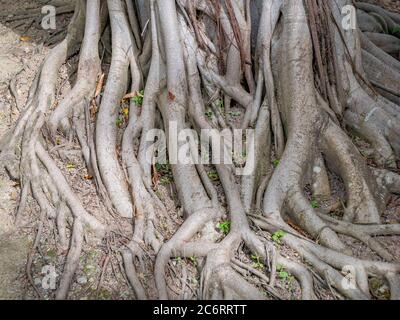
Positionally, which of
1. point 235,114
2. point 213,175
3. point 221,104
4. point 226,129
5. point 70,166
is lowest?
point 213,175

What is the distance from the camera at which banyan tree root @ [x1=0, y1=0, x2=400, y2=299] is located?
3.58 m

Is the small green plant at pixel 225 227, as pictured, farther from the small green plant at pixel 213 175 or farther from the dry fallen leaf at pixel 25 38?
the dry fallen leaf at pixel 25 38

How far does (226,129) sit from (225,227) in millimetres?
936

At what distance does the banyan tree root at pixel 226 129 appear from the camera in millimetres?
3582

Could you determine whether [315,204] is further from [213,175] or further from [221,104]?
[221,104]

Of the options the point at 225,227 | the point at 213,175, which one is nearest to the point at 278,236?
the point at 225,227

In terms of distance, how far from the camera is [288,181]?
3.91 meters

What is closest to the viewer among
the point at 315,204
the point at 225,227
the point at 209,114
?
the point at 225,227

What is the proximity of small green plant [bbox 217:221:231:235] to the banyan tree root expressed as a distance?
0.05 feet

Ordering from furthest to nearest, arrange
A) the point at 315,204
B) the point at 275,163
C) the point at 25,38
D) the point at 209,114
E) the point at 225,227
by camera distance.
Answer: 1. the point at 25,38
2. the point at 209,114
3. the point at 275,163
4. the point at 315,204
5. the point at 225,227

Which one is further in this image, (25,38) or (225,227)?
(25,38)

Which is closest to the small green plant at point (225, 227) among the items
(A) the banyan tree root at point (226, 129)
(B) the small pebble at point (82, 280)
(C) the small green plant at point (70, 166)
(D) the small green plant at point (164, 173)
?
(A) the banyan tree root at point (226, 129)

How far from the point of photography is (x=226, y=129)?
4.27 metres
